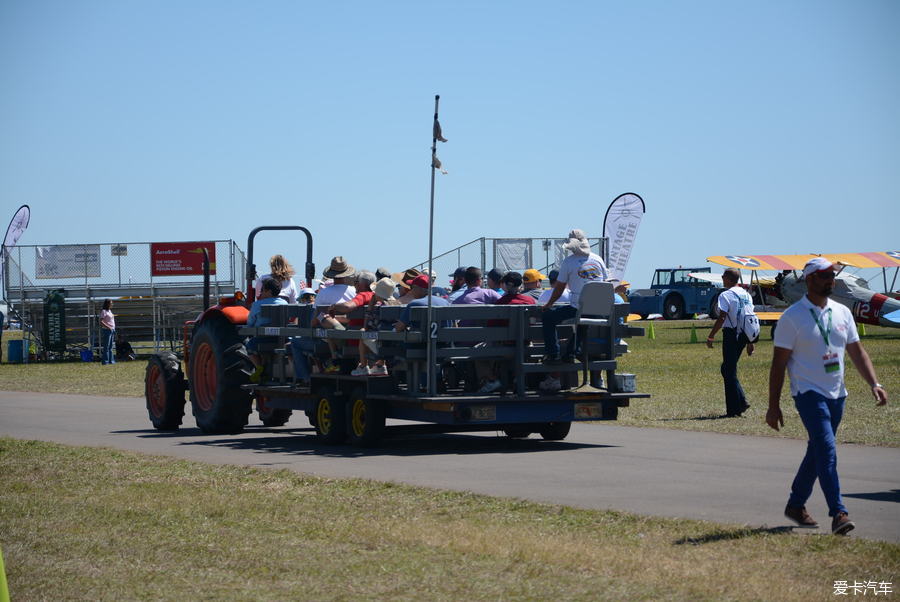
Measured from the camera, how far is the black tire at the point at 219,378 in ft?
50.7

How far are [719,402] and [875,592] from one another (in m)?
12.5

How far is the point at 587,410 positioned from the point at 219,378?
469 cm

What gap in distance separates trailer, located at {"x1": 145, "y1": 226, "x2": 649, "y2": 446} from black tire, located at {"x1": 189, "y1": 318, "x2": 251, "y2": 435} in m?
0.02

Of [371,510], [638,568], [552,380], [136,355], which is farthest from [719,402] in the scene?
[136,355]

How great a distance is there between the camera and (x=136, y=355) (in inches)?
1596

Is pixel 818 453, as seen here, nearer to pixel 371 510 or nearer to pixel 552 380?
pixel 371 510

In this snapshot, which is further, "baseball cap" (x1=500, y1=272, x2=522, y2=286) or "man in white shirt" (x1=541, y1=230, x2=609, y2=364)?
"baseball cap" (x1=500, y1=272, x2=522, y2=286)

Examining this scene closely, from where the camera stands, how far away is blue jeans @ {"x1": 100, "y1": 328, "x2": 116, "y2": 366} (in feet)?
119

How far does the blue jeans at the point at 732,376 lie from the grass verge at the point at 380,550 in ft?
24.2

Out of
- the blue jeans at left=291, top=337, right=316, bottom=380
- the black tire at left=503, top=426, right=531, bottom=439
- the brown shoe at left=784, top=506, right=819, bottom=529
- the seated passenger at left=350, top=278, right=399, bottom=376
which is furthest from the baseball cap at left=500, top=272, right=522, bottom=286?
the brown shoe at left=784, top=506, right=819, bottom=529

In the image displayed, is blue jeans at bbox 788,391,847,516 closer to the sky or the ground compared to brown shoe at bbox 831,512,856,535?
closer to the sky

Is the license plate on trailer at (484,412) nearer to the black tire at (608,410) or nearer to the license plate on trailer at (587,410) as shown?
the license plate on trailer at (587,410)

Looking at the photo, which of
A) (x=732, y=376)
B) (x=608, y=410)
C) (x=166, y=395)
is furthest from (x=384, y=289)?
(x=732, y=376)

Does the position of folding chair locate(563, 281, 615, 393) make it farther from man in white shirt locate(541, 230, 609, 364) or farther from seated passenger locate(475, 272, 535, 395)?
seated passenger locate(475, 272, 535, 395)
